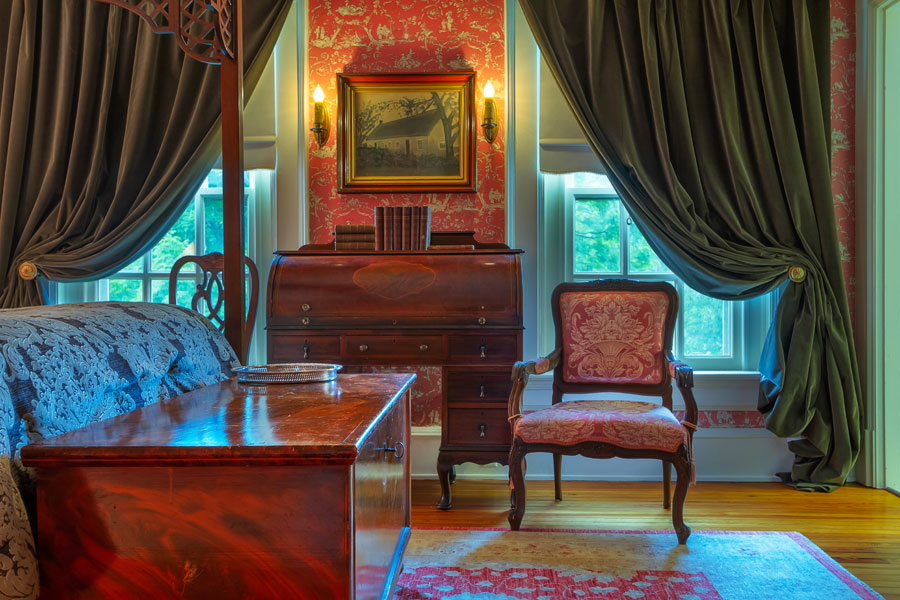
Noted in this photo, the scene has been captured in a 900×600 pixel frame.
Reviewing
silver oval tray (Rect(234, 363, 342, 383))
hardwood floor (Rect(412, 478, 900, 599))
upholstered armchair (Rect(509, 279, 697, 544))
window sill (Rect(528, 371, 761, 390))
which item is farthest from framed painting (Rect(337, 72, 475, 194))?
silver oval tray (Rect(234, 363, 342, 383))

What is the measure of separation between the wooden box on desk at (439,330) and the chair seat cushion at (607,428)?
335 mm

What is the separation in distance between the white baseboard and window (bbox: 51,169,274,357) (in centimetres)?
145

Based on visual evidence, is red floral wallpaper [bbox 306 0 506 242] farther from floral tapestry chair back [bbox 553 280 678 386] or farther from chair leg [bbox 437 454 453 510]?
chair leg [bbox 437 454 453 510]

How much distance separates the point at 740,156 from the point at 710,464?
1491mm

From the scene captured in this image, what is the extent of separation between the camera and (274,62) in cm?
346

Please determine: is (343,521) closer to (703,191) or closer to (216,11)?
(216,11)

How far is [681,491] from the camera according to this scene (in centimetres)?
243

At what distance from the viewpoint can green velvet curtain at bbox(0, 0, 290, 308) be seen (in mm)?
3295

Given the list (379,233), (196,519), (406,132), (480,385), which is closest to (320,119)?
(406,132)

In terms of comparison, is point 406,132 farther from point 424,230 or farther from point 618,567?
point 618,567

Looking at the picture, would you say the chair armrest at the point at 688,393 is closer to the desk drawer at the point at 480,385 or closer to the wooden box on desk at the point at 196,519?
the desk drawer at the point at 480,385

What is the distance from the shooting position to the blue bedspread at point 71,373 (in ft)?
3.14

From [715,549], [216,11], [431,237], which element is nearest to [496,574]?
[715,549]

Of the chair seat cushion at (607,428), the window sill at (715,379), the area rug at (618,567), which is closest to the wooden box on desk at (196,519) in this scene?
the area rug at (618,567)
